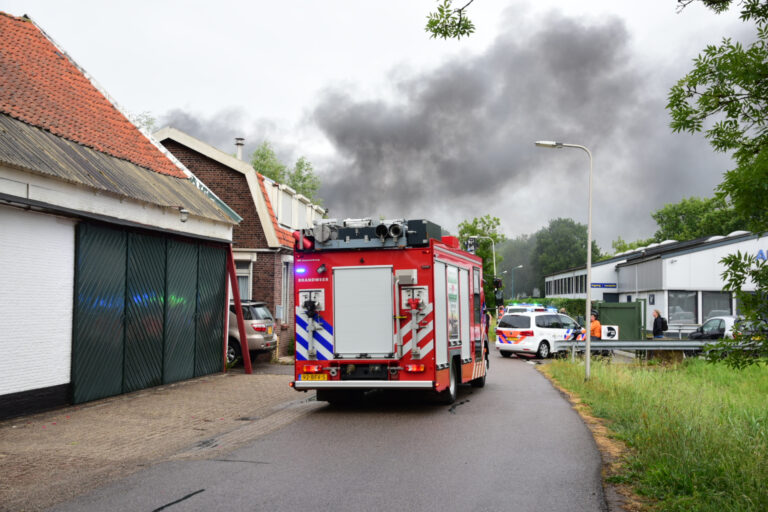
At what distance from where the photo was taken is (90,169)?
1325 cm

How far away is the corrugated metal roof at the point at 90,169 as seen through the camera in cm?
1126

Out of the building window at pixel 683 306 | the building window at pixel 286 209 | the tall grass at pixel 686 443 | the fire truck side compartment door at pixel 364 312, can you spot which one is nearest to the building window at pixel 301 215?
the building window at pixel 286 209

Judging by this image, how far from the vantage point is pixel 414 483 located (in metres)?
6.80

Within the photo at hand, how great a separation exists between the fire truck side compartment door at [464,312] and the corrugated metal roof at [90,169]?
645cm

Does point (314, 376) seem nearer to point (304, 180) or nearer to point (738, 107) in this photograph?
point (738, 107)

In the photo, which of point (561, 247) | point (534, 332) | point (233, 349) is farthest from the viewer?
point (561, 247)

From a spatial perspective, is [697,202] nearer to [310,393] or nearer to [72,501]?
[310,393]

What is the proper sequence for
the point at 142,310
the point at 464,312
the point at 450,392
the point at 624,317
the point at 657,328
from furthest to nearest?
the point at 624,317
the point at 657,328
the point at 142,310
the point at 464,312
the point at 450,392

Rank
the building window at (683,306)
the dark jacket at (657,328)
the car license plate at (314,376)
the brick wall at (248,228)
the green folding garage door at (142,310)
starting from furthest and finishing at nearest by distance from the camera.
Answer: the building window at (683,306)
the dark jacket at (657,328)
the brick wall at (248,228)
the green folding garage door at (142,310)
the car license plate at (314,376)

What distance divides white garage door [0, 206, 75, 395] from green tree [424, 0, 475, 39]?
25.4 ft

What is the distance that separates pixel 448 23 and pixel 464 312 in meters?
8.44

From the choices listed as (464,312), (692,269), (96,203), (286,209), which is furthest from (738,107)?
(692,269)

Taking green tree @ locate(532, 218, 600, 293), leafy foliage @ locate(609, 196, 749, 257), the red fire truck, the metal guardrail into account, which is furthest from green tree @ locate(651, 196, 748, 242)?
the red fire truck

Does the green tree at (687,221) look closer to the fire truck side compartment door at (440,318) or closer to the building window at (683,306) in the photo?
the building window at (683,306)
